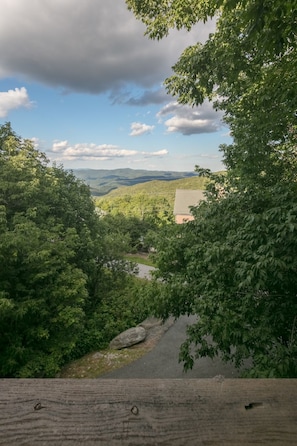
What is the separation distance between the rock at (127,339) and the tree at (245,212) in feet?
19.2

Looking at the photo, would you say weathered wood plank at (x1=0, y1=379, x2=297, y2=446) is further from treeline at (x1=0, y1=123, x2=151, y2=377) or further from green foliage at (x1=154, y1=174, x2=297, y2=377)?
treeline at (x1=0, y1=123, x2=151, y2=377)

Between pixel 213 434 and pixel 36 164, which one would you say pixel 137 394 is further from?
pixel 36 164

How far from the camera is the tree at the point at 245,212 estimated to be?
2.91m

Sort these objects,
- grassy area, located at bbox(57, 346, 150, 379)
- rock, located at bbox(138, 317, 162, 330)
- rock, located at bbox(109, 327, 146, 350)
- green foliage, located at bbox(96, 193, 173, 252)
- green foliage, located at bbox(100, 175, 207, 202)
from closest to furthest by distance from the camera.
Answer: green foliage, located at bbox(96, 193, 173, 252) → grassy area, located at bbox(57, 346, 150, 379) → rock, located at bbox(109, 327, 146, 350) → rock, located at bbox(138, 317, 162, 330) → green foliage, located at bbox(100, 175, 207, 202)

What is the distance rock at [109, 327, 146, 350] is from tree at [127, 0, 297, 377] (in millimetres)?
5853

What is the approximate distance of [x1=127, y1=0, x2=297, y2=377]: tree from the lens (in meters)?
2.91

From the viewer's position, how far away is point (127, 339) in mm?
10516

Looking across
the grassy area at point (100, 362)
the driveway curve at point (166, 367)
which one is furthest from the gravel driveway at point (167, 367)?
the grassy area at point (100, 362)

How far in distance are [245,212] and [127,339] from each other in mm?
8133

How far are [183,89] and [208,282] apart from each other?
192 inches

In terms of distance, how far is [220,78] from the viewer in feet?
18.1

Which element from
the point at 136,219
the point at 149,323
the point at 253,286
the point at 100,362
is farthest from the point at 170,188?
the point at 253,286

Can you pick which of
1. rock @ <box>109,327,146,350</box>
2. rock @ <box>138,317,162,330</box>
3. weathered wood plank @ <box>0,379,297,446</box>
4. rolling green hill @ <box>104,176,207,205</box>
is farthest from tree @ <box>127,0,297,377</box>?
rolling green hill @ <box>104,176,207,205</box>

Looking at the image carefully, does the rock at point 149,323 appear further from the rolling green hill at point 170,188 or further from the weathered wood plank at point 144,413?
the rolling green hill at point 170,188
